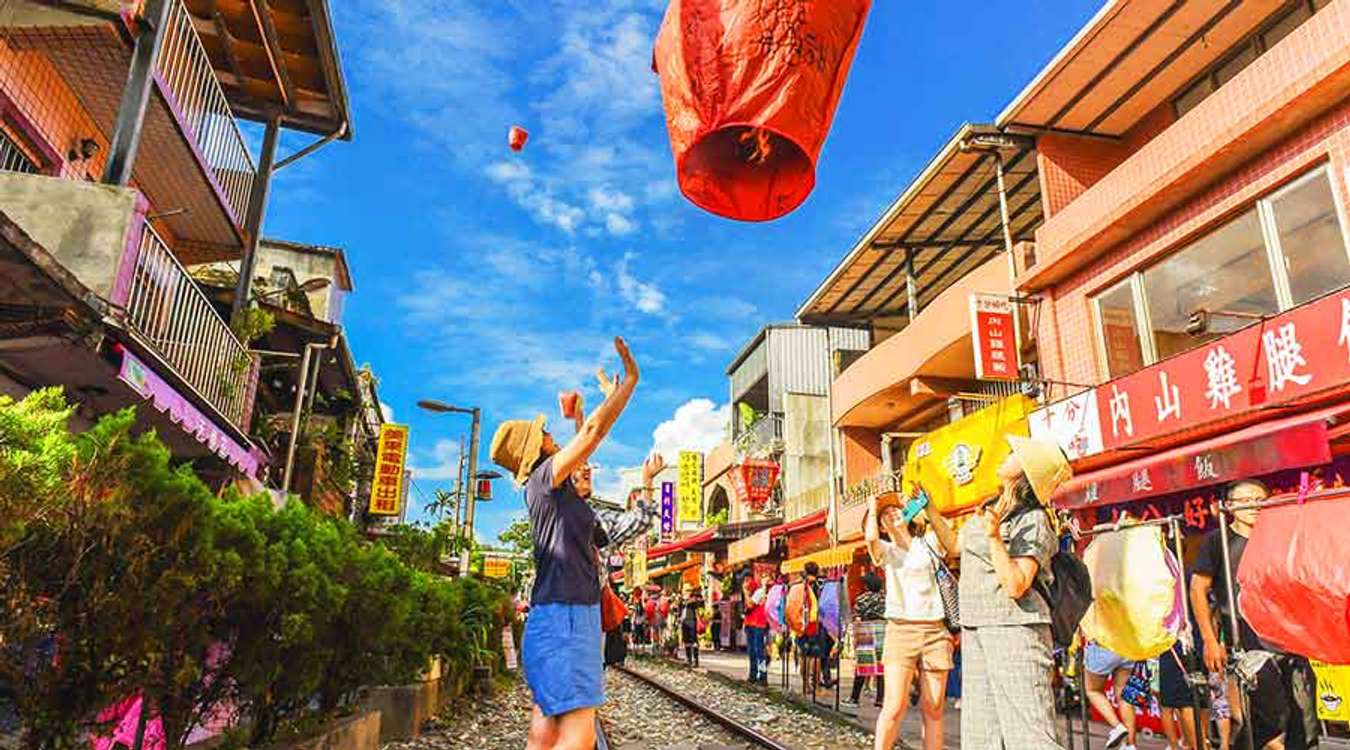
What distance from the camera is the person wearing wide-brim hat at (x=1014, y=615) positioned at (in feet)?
11.0

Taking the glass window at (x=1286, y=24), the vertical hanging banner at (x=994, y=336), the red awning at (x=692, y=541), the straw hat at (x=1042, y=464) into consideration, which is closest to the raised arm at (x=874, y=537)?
the straw hat at (x=1042, y=464)

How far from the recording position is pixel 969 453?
1410 centimetres

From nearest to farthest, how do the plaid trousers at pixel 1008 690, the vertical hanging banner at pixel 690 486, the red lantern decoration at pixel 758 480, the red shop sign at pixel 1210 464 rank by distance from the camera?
the plaid trousers at pixel 1008 690 → the red shop sign at pixel 1210 464 → the red lantern decoration at pixel 758 480 → the vertical hanging banner at pixel 690 486

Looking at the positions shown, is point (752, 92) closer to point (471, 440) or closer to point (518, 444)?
point (518, 444)

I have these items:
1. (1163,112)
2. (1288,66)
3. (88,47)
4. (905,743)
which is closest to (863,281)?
(1163,112)

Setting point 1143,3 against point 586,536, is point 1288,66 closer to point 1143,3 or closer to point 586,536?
point 1143,3

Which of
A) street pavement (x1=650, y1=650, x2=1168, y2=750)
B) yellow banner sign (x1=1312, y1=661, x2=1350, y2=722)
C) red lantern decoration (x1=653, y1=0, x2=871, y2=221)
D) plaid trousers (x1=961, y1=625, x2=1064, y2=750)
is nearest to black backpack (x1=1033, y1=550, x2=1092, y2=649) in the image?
plaid trousers (x1=961, y1=625, x2=1064, y2=750)

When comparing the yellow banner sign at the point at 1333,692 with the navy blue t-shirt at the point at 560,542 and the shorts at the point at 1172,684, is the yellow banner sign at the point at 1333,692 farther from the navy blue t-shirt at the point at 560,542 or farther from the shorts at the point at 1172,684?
the navy blue t-shirt at the point at 560,542

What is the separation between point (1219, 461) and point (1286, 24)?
21.1 feet

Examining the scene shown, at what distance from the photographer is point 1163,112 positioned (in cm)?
1253

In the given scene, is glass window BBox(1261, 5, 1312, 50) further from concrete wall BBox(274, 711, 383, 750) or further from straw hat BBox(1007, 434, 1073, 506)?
concrete wall BBox(274, 711, 383, 750)

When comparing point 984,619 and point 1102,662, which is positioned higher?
point 984,619

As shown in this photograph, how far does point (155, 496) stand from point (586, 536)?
161 centimetres

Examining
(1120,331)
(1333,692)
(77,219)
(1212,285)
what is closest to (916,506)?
(1333,692)
